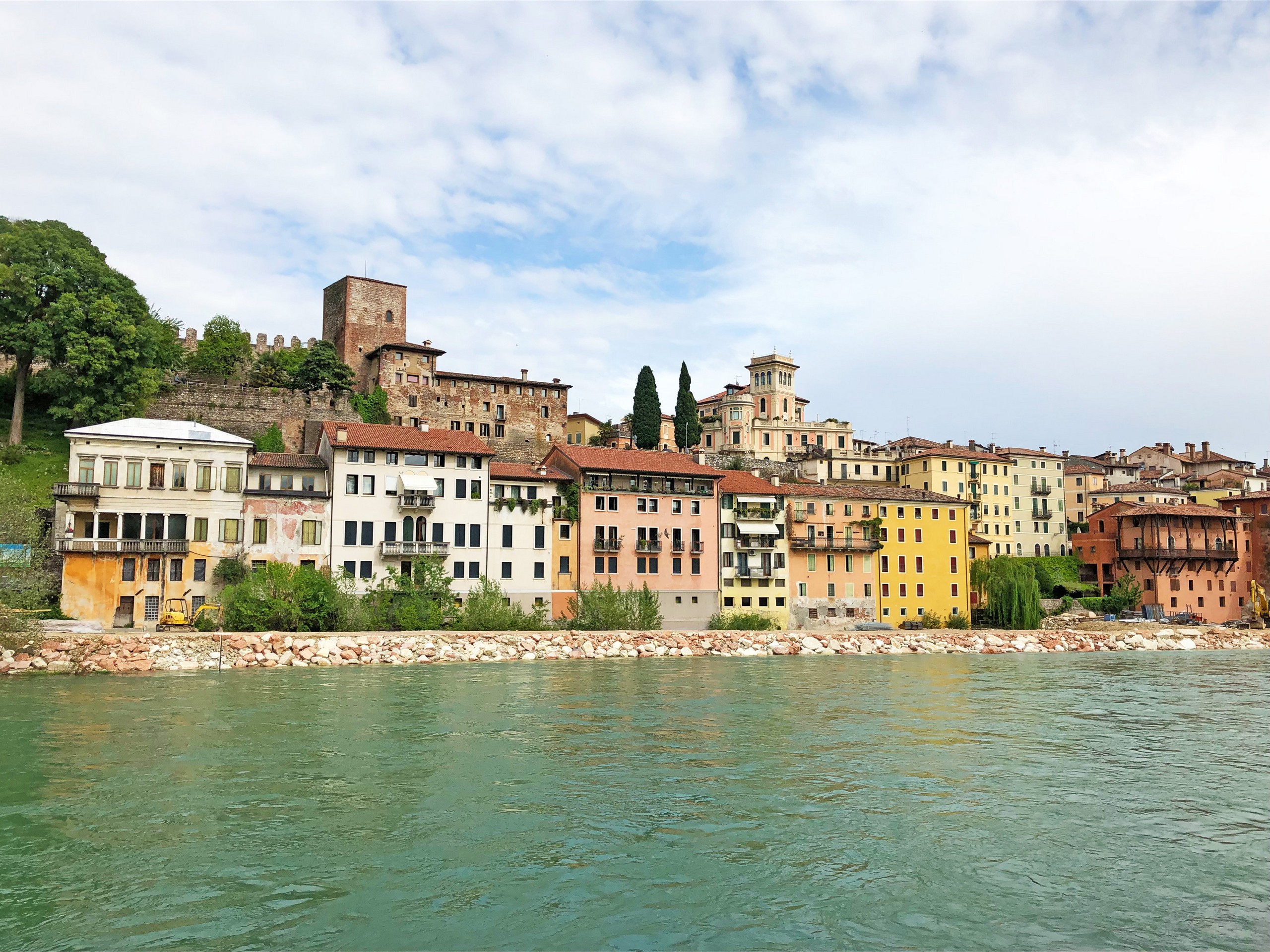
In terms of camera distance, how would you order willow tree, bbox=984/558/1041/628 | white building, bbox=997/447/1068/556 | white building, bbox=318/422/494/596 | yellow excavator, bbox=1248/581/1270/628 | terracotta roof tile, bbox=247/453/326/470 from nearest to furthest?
Result: terracotta roof tile, bbox=247/453/326/470 < white building, bbox=318/422/494/596 < willow tree, bbox=984/558/1041/628 < yellow excavator, bbox=1248/581/1270/628 < white building, bbox=997/447/1068/556

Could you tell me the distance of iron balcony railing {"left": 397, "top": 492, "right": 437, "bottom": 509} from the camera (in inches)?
1869

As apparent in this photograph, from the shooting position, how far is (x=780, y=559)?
5809 cm

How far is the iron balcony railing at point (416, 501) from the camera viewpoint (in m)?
47.5

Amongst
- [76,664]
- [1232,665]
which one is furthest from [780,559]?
[76,664]

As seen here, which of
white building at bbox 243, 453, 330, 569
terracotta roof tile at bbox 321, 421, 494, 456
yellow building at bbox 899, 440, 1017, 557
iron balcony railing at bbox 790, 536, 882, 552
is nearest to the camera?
white building at bbox 243, 453, 330, 569

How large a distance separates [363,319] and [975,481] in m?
53.5

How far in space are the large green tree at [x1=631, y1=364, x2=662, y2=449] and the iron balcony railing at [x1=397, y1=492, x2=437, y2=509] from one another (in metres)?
35.3

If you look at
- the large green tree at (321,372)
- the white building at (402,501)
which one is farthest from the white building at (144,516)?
the large green tree at (321,372)

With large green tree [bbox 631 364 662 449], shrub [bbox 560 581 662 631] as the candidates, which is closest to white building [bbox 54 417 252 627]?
shrub [bbox 560 581 662 631]

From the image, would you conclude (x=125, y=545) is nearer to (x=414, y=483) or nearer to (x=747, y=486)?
(x=414, y=483)

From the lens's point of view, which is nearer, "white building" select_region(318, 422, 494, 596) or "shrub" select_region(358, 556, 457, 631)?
"shrub" select_region(358, 556, 457, 631)

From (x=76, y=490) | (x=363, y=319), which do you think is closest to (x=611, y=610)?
(x=76, y=490)

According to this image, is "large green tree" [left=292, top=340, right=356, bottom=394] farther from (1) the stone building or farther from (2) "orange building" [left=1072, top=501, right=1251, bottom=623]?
(2) "orange building" [left=1072, top=501, right=1251, bottom=623]

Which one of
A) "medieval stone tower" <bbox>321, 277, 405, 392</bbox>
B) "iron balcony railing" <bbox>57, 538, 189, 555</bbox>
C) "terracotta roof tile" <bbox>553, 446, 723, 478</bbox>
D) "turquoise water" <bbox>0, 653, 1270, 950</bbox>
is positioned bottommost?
"turquoise water" <bbox>0, 653, 1270, 950</bbox>
